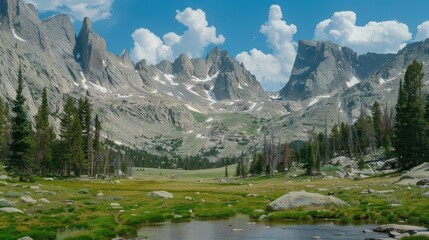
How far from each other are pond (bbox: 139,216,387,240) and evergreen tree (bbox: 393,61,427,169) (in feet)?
193

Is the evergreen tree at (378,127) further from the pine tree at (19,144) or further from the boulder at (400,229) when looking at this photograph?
the boulder at (400,229)

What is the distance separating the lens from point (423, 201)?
4081 cm

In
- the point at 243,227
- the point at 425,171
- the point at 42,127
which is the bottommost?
the point at 243,227

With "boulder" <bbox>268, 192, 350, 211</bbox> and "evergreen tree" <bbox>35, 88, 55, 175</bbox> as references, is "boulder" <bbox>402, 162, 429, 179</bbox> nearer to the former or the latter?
"boulder" <bbox>268, 192, 350, 211</bbox>

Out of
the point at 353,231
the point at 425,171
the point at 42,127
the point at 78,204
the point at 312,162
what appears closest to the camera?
the point at 353,231

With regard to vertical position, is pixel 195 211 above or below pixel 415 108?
below

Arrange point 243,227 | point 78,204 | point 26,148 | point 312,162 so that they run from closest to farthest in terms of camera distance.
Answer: point 243,227
point 78,204
point 26,148
point 312,162

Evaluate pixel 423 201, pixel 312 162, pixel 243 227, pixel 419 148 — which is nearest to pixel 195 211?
pixel 243 227

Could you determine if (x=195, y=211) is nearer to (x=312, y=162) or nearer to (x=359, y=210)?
(x=359, y=210)

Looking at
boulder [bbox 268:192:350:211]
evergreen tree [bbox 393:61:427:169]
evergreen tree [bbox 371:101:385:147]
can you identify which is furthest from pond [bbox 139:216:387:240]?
evergreen tree [bbox 371:101:385:147]

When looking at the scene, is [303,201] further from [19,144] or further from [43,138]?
[43,138]

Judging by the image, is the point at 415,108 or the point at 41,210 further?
the point at 415,108

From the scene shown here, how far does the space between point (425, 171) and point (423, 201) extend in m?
30.7

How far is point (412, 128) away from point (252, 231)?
65339 mm
